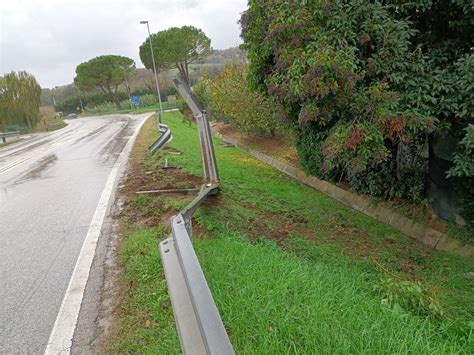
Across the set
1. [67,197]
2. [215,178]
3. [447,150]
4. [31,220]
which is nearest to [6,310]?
[31,220]

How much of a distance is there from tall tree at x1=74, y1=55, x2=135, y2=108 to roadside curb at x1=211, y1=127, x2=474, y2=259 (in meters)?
57.3

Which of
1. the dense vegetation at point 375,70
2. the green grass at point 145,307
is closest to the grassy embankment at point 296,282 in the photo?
the green grass at point 145,307

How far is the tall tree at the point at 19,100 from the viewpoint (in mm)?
33594

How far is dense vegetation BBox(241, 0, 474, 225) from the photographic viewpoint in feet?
15.2

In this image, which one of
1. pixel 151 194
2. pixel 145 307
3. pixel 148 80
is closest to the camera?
pixel 145 307

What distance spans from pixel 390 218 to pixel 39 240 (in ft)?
20.3

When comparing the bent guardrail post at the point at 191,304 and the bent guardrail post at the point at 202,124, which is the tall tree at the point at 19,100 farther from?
the bent guardrail post at the point at 191,304

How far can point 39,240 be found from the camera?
16.7 ft

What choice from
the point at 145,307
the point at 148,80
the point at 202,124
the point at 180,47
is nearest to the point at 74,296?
the point at 145,307

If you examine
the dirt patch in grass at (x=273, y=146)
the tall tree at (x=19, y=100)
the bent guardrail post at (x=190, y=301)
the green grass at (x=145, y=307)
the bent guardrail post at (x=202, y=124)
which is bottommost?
the dirt patch in grass at (x=273, y=146)

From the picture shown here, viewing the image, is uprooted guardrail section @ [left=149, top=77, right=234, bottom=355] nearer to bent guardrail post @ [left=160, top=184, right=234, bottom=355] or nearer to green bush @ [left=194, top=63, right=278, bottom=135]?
bent guardrail post @ [left=160, top=184, right=234, bottom=355]

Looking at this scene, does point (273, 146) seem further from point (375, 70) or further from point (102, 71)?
point (102, 71)

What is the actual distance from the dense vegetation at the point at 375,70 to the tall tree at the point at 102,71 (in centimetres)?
6167

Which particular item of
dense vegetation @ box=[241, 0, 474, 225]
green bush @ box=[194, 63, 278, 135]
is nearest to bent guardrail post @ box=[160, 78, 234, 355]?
dense vegetation @ box=[241, 0, 474, 225]
